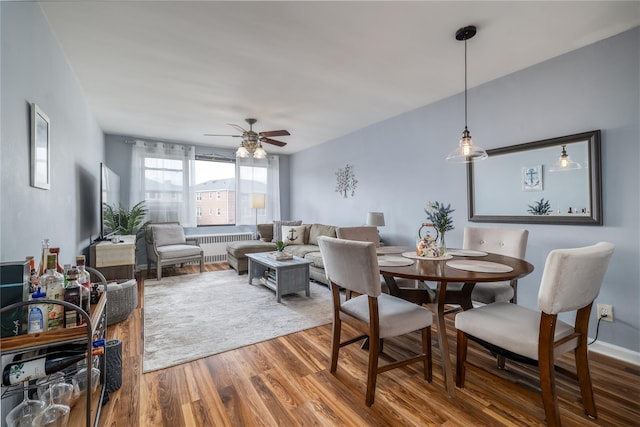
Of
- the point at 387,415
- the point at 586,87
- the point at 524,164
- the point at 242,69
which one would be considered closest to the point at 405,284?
the point at 387,415

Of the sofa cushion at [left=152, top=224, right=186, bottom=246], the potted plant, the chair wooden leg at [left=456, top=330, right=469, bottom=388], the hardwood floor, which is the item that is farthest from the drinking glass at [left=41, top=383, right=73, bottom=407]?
the sofa cushion at [left=152, top=224, right=186, bottom=246]

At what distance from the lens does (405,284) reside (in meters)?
2.48

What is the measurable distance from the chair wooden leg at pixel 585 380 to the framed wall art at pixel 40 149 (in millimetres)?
3227

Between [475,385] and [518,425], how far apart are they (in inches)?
13.5

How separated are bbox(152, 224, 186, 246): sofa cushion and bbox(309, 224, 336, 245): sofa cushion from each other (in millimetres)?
2321

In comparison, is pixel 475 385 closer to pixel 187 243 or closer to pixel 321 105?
pixel 321 105

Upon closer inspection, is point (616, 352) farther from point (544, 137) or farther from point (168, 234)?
point (168, 234)

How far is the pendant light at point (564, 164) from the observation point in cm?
237

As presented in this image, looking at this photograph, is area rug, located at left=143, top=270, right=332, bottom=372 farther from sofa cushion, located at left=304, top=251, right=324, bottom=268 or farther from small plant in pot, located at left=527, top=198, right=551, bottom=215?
small plant in pot, located at left=527, top=198, right=551, bottom=215

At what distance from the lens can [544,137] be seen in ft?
8.41

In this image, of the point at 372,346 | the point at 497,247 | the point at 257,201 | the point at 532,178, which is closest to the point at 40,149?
the point at 372,346

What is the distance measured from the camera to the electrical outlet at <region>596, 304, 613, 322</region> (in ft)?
7.19

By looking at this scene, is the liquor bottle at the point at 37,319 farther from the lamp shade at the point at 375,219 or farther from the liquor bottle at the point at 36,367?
the lamp shade at the point at 375,219

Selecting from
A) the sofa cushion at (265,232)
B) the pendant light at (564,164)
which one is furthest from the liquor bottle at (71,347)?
the sofa cushion at (265,232)
